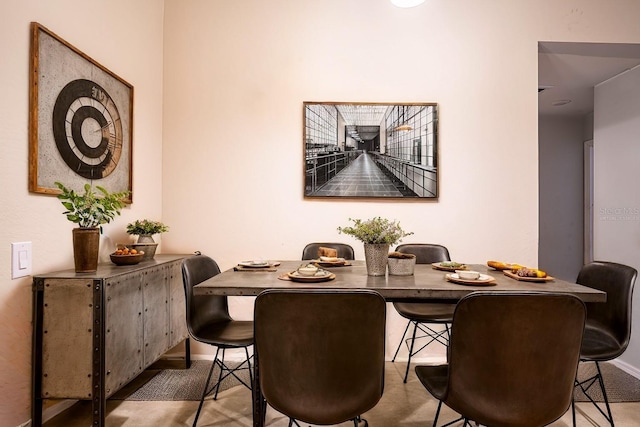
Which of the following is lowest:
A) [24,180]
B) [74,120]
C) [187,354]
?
[187,354]

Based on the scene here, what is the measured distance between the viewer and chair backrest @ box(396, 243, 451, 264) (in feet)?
8.84

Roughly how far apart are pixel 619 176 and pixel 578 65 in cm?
113

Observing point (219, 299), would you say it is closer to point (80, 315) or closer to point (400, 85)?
point (80, 315)

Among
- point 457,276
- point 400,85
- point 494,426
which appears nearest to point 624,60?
point 400,85

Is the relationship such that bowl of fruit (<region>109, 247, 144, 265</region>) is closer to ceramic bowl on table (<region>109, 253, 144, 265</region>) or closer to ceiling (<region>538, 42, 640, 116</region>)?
ceramic bowl on table (<region>109, 253, 144, 265</region>)

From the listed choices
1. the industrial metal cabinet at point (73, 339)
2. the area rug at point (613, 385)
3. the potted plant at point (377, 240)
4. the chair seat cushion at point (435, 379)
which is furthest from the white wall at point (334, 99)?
Result: the chair seat cushion at point (435, 379)

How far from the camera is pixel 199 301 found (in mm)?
2131

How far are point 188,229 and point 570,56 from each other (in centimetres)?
382

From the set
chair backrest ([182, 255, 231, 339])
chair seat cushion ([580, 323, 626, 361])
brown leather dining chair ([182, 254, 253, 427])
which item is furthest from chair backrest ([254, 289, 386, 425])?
chair seat cushion ([580, 323, 626, 361])

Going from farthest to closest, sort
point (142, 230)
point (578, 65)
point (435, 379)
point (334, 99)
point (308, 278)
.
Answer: point (578, 65) < point (334, 99) < point (142, 230) < point (308, 278) < point (435, 379)

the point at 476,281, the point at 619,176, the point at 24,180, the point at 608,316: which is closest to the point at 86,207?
the point at 24,180

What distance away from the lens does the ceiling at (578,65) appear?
3121 millimetres

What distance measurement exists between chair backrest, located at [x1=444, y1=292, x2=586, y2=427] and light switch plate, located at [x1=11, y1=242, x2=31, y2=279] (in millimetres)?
2036

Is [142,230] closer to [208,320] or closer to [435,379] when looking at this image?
[208,320]
